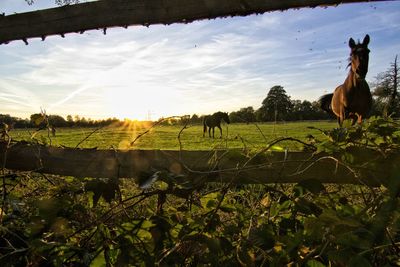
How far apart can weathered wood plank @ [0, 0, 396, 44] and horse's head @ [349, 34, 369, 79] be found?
1077 cm

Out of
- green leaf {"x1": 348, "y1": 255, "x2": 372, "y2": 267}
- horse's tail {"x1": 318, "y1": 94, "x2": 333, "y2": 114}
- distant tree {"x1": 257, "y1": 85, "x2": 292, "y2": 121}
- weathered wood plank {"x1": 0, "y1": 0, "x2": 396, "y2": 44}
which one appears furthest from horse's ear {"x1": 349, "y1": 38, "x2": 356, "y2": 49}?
green leaf {"x1": 348, "y1": 255, "x2": 372, "y2": 267}

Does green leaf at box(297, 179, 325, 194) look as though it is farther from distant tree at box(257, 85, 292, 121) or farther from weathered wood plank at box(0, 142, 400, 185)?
distant tree at box(257, 85, 292, 121)

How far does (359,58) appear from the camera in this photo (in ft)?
39.6

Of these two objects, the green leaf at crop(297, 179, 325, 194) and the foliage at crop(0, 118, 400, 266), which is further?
the green leaf at crop(297, 179, 325, 194)

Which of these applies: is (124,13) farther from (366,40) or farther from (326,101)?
(326,101)

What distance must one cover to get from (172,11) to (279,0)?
1.96ft

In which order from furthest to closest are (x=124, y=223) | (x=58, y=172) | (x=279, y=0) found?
1. (x=58, y=172)
2. (x=279, y=0)
3. (x=124, y=223)

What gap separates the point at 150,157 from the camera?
7.52 ft

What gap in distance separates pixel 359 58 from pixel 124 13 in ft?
36.9

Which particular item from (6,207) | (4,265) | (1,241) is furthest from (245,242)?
(6,207)

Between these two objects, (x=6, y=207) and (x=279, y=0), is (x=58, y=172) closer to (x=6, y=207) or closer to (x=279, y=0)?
(x=6, y=207)

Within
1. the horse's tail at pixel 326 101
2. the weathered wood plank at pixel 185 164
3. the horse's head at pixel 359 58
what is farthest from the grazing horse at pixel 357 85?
the weathered wood plank at pixel 185 164

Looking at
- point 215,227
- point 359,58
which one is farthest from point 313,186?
point 359,58

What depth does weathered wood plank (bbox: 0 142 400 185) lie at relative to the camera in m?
1.90
